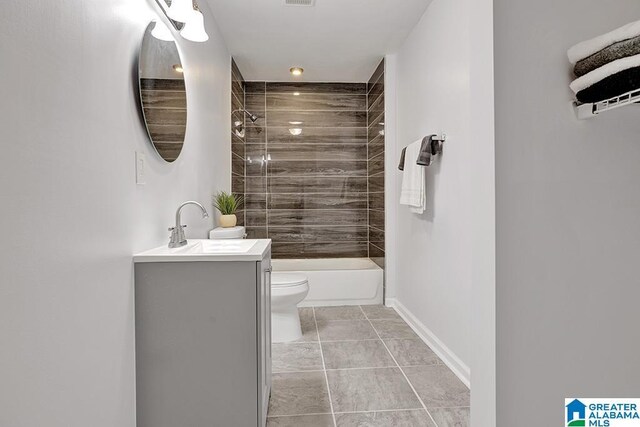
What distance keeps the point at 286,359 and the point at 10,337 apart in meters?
1.89

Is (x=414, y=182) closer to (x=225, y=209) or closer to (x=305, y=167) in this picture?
(x=225, y=209)

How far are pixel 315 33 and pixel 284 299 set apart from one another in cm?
→ 221

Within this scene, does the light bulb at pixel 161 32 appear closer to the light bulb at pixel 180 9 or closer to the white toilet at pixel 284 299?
the light bulb at pixel 180 9

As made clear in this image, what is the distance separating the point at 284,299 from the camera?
276 cm

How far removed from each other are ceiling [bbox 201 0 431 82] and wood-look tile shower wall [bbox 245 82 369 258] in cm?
35

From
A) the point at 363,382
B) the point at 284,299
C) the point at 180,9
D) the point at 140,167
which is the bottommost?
the point at 363,382

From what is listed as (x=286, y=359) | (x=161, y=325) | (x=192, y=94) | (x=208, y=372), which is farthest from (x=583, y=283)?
(x=192, y=94)

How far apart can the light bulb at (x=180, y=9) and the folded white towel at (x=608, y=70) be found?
1.61 meters

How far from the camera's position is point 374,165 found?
4336mm

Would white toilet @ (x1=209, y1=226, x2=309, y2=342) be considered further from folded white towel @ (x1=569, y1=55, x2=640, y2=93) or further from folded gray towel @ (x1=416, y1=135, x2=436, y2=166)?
folded white towel @ (x1=569, y1=55, x2=640, y2=93)

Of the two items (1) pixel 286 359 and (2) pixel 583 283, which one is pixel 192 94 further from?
(2) pixel 583 283

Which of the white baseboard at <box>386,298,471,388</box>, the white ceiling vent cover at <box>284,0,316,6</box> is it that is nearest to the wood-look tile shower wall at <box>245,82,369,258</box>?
the white baseboard at <box>386,298,471,388</box>

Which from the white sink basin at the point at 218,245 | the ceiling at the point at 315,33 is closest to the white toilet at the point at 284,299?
the white sink basin at the point at 218,245

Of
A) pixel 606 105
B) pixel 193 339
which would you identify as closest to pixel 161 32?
pixel 193 339
